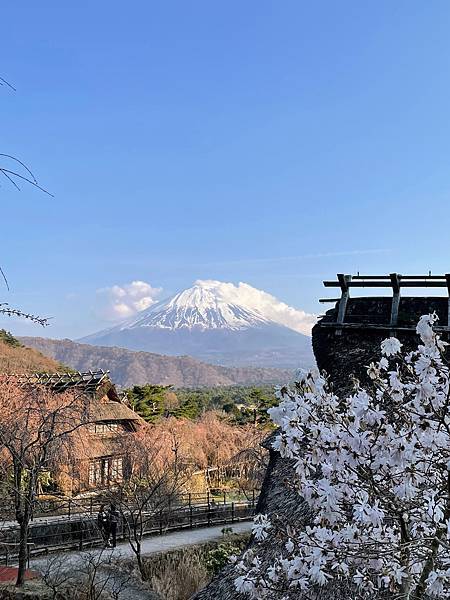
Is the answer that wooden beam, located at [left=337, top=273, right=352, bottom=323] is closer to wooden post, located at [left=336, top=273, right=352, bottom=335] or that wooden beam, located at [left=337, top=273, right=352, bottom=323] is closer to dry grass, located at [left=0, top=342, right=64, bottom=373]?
wooden post, located at [left=336, top=273, right=352, bottom=335]

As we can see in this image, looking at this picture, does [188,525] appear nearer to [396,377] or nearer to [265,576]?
[265,576]

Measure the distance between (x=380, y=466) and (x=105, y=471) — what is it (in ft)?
63.9

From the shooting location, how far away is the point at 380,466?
3.19 m

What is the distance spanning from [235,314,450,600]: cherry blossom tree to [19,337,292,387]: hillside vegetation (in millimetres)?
124218

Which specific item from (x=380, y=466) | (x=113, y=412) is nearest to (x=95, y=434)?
(x=113, y=412)

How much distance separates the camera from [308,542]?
359 centimetres

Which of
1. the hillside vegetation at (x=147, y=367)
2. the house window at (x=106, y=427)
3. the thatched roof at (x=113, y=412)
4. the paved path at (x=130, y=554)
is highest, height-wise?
the hillside vegetation at (x=147, y=367)

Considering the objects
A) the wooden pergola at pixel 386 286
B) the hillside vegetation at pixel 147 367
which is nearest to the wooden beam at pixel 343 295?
the wooden pergola at pixel 386 286

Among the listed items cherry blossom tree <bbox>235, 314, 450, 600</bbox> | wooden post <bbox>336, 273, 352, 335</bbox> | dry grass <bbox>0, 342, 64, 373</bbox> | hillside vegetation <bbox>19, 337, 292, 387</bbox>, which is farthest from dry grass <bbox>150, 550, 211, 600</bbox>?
hillside vegetation <bbox>19, 337, 292, 387</bbox>

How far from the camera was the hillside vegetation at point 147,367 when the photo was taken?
13575 centimetres

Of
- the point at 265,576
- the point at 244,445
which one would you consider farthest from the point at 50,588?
the point at 244,445

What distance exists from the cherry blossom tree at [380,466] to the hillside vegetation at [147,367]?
12422 cm

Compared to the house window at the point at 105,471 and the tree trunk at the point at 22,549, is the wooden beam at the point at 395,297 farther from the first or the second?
the house window at the point at 105,471

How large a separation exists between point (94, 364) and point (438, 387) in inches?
5582
